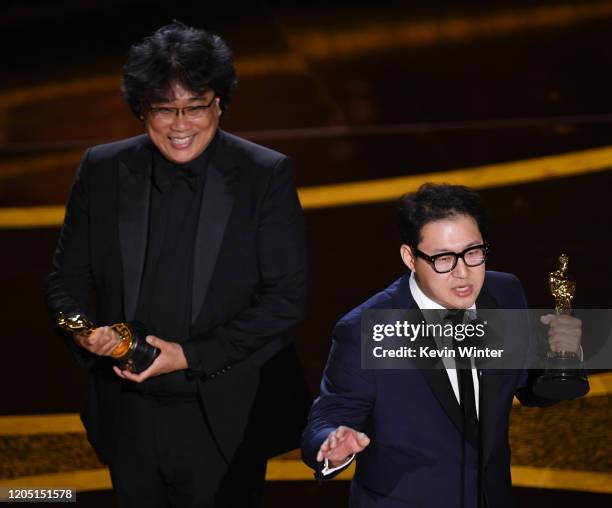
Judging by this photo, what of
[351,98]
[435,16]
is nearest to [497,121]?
[351,98]

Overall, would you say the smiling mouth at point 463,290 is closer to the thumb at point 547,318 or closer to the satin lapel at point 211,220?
the thumb at point 547,318

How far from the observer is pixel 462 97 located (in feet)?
25.6

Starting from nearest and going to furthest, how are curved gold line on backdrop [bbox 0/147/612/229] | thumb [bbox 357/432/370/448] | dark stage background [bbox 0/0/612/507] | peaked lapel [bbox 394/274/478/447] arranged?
thumb [bbox 357/432/370/448] → peaked lapel [bbox 394/274/478/447] → dark stage background [bbox 0/0/612/507] → curved gold line on backdrop [bbox 0/147/612/229]

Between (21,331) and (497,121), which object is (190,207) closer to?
(21,331)

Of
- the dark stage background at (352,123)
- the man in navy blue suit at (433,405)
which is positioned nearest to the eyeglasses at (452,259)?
the man in navy blue suit at (433,405)

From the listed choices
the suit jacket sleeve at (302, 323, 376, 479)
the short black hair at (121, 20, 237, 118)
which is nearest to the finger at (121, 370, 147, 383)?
the suit jacket sleeve at (302, 323, 376, 479)

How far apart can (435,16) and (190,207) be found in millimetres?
6614

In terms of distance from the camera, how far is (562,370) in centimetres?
273

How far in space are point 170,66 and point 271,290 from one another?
25.6 inches

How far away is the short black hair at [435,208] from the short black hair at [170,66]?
63 centimetres

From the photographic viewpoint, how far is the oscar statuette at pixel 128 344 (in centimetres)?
292

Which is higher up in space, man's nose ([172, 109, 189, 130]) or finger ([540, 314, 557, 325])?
man's nose ([172, 109, 189, 130])

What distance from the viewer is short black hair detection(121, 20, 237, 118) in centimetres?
303

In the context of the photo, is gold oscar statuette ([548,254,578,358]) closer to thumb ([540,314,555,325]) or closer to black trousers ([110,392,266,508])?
thumb ([540,314,555,325])
